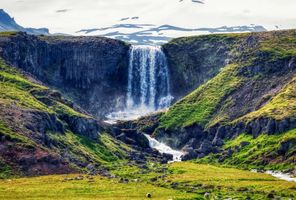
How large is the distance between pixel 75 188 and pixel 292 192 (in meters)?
57.2

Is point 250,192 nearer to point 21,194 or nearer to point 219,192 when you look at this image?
point 219,192

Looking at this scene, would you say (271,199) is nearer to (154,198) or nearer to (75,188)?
(154,198)

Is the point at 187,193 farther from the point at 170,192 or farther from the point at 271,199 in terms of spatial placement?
the point at 271,199

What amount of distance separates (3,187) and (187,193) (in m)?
48.0

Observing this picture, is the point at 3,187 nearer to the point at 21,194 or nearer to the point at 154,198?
the point at 21,194

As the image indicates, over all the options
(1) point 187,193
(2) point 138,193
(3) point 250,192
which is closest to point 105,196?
(2) point 138,193

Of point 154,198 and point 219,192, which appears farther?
point 219,192

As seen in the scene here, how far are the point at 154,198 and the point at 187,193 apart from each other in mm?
16274

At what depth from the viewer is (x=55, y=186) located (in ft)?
639

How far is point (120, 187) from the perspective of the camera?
199 m

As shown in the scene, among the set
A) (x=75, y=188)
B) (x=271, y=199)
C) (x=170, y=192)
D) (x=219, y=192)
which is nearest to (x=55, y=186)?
(x=75, y=188)

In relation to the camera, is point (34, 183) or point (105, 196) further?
point (34, 183)

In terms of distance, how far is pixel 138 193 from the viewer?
190125 mm

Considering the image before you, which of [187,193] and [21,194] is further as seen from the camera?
[187,193]
